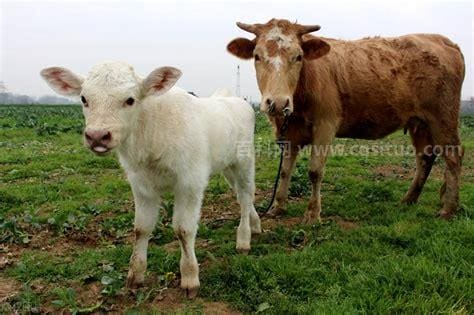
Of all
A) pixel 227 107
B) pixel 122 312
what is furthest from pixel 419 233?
pixel 122 312

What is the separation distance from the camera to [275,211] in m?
7.69

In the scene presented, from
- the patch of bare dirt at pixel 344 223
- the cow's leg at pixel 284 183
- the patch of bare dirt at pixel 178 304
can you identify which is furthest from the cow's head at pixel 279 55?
the patch of bare dirt at pixel 178 304

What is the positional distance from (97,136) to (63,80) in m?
0.91

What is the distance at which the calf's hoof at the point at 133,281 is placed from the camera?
4.85 m

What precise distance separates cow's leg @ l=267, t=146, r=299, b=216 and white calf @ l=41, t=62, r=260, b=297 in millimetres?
2405

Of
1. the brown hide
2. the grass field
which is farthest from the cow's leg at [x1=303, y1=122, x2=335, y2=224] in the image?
the grass field

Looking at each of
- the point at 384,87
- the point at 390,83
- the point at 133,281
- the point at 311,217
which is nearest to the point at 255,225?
the point at 311,217

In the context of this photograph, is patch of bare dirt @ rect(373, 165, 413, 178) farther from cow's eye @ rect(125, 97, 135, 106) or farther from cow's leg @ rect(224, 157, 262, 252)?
cow's eye @ rect(125, 97, 135, 106)

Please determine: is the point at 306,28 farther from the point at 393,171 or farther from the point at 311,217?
the point at 393,171

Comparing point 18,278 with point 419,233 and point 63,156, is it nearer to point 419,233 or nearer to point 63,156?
point 419,233

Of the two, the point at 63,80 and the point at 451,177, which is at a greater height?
the point at 63,80

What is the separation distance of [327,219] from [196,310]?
3.49m

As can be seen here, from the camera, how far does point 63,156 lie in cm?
1245

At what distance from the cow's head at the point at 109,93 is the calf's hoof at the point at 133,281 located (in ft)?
5.13
